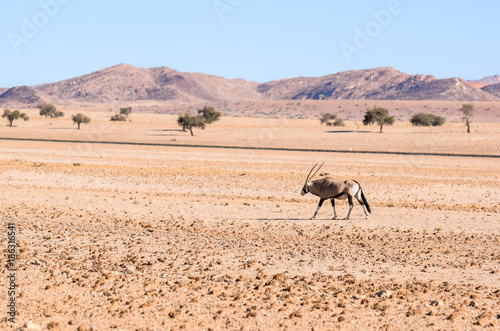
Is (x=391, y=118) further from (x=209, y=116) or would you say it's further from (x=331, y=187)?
(x=331, y=187)

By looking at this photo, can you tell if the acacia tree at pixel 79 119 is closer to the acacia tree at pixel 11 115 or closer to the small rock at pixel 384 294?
the acacia tree at pixel 11 115

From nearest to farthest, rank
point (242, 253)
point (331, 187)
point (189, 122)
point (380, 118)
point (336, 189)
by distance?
point (242, 253) < point (336, 189) < point (331, 187) < point (189, 122) < point (380, 118)

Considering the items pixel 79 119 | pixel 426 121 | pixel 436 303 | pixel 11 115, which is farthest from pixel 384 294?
pixel 426 121

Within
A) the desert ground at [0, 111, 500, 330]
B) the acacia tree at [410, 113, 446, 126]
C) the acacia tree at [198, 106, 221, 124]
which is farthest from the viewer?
the acacia tree at [198, 106, 221, 124]

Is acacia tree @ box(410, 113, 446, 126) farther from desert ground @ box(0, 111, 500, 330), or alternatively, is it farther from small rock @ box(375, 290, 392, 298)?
small rock @ box(375, 290, 392, 298)

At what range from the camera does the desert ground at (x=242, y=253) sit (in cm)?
806

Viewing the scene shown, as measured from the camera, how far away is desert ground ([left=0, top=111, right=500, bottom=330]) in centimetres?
806

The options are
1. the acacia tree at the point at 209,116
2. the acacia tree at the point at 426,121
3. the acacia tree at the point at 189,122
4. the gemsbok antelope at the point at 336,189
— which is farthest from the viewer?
the acacia tree at the point at 209,116

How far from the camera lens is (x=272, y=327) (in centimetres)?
764

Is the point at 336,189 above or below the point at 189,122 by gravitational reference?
below

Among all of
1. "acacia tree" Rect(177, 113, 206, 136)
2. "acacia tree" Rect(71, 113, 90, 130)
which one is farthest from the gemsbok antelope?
"acacia tree" Rect(71, 113, 90, 130)

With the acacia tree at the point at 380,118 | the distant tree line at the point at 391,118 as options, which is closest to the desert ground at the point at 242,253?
→ the distant tree line at the point at 391,118

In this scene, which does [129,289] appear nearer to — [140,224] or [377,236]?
[140,224]

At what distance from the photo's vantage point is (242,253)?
1174cm
